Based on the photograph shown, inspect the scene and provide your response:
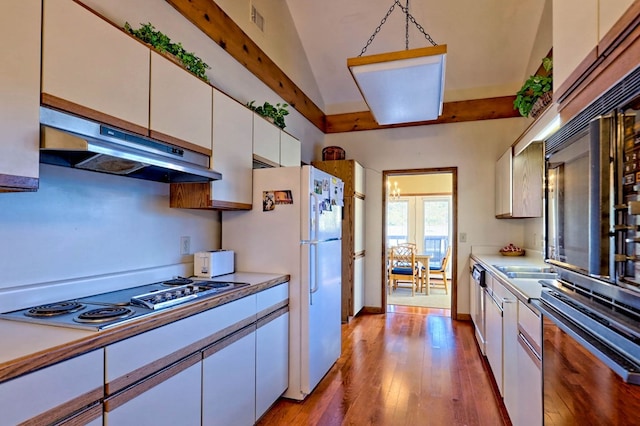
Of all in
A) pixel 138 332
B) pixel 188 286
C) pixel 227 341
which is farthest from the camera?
pixel 188 286

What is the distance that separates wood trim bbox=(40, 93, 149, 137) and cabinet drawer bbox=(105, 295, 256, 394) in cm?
89

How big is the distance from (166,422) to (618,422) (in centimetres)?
149

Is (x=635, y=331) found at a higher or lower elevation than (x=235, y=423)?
higher

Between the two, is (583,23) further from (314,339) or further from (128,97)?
(314,339)

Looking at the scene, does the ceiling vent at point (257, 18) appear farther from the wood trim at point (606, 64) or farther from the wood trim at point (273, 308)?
the wood trim at point (606, 64)

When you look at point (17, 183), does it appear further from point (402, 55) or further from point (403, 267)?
point (403, 267)

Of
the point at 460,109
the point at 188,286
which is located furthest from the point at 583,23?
the point at 460,109

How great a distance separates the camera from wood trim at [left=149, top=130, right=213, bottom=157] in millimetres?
1704

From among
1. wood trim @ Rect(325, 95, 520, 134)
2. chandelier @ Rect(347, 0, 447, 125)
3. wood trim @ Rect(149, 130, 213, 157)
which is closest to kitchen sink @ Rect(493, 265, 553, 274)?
chandelier @ Rect(347, 0, 447, 125)

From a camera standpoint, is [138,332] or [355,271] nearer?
[138,332]

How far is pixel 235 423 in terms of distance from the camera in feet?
5.97

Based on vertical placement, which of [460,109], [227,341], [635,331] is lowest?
[227,341]

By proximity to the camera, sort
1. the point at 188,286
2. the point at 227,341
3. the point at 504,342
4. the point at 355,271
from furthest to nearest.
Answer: the point at 355,271, the point at 504,342, the point at 188,286, the point at 227,341

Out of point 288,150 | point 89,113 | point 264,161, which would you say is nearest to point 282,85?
point 288,150
